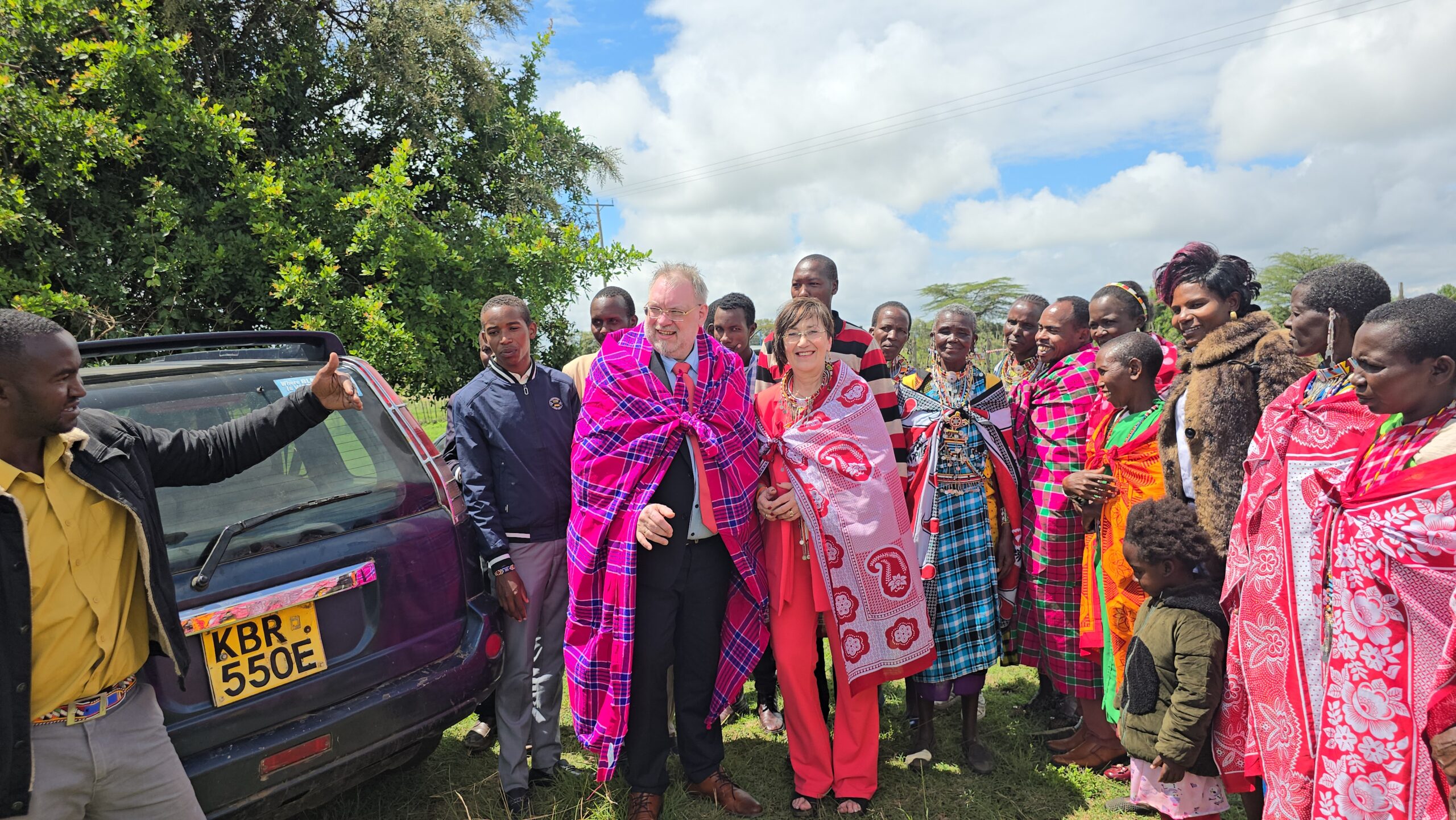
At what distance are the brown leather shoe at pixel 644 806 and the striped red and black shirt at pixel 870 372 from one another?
1620 millimetres

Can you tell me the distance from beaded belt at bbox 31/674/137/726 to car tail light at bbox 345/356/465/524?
1031 mm

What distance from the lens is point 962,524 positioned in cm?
354

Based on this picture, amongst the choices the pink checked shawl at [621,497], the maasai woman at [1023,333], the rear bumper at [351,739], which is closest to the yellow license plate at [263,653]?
the rear bumper at [351,739]

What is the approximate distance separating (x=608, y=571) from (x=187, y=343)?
1580 mm

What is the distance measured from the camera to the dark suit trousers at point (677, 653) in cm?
298

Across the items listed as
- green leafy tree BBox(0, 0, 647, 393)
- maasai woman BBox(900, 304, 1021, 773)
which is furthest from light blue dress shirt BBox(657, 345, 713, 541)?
green leafy tree BBox(0, 0, 647, 393)

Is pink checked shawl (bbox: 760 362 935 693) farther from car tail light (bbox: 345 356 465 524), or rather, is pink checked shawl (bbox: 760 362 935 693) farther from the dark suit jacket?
car tail light (bbox: 345 356 465 524)

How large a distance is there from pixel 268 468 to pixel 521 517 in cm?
93

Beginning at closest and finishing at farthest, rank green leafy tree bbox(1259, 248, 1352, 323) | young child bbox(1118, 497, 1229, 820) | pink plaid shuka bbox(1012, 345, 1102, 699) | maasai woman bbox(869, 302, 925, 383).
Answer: young child bbox(1118, 497, 1229, 820), pink plaid shuka bbox(1012, 345, 1102, 699), maasai woman bbox(869, 302, 925, 383), green leafy tree bbox(1259, 248, 1352, 323)

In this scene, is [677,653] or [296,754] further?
[677,653]

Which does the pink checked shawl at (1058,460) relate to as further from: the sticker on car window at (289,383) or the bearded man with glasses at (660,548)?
the sticker on car window at (289,383)

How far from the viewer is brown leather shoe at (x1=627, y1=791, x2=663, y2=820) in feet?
9.80

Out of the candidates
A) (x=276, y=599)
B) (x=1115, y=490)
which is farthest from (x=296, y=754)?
(x=1115, y=490)

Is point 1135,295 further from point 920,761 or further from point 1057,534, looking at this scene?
point 920,761
